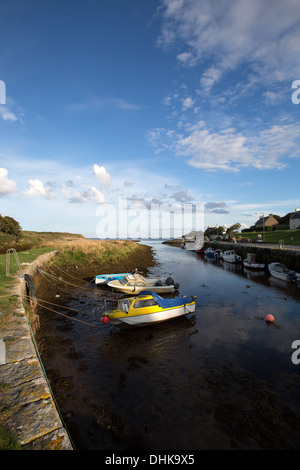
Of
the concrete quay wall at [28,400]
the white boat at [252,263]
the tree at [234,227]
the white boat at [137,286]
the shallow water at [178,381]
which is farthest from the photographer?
the tree at [234,227]

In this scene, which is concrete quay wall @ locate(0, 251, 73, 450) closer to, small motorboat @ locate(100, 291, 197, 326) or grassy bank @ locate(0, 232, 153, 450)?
grassy bank @ locate(0, 232, 153, 450)

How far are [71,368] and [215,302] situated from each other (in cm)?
1388

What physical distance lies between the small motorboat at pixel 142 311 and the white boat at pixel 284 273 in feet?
65.7

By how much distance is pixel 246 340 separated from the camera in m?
12.5

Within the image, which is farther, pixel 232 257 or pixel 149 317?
pixel 232 257

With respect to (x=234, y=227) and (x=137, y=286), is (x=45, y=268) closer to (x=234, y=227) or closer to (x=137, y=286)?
(x=137, y=286)

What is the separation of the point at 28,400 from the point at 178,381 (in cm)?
596

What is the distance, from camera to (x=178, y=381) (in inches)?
350

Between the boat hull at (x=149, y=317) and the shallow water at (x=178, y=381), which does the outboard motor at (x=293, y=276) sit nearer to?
the shallow water at (x=178, y=381)

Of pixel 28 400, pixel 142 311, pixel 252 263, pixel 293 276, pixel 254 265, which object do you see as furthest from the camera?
pixel 252 263

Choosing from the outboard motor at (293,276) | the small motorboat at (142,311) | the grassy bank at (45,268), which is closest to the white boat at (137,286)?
the small motorboat at (142,311)

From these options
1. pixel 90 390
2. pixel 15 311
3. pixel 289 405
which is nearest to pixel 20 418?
pixel 90 390

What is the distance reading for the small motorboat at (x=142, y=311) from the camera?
13242mm

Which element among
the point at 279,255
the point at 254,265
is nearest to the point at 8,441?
the point at 279,255
